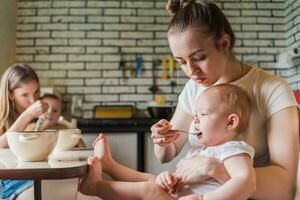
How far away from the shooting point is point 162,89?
130 inches

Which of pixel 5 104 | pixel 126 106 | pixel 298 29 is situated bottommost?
pixel 126 106

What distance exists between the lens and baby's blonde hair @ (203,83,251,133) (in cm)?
114

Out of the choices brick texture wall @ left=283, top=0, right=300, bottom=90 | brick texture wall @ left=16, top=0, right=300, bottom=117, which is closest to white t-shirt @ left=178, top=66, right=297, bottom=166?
brick texture wall @ left=283, top=0, right=300, bottom=90

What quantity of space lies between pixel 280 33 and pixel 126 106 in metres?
1.61

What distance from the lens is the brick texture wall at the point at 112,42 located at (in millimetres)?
3289

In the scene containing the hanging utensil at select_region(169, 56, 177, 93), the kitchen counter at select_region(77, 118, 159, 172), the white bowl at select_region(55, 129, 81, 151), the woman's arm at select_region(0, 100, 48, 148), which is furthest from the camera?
the hanging utensil at select_region(169, 56, 177, 93)

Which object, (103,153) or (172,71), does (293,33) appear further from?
(103,153)

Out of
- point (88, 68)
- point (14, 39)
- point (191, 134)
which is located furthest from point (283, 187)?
point (14, 39)

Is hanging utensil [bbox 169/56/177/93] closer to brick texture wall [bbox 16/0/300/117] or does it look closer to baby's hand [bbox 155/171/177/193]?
brick texture wall [bbox 16/0/300/117]

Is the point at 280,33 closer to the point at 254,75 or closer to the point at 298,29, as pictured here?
the point at 298,29

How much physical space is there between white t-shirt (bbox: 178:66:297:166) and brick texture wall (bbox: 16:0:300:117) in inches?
81.0

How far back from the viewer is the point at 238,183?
36.9 inches

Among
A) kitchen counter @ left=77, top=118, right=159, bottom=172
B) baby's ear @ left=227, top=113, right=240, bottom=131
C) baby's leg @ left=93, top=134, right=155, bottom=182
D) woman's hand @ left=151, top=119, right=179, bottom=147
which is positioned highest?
baby's ear @ left=227, top=113, right=240, bottom=131

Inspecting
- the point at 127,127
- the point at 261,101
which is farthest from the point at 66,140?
the point at 127,127
